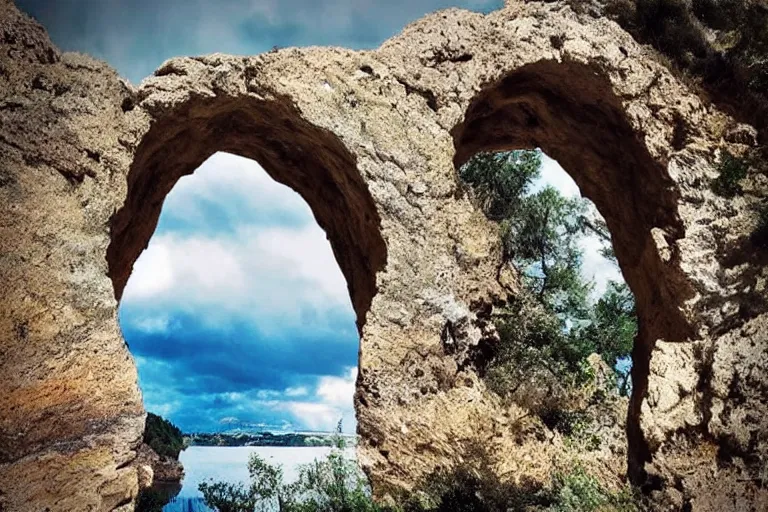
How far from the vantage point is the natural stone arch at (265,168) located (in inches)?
424

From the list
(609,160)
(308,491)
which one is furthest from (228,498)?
(609,160)

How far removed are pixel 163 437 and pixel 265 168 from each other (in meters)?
12.3

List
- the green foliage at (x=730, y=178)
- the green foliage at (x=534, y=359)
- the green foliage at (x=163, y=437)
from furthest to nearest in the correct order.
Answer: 1. the green foliage at (x=163, y=437)
2. the green foliage at (x=534, y=359)
3. the green foliage at (x=730, y=178)

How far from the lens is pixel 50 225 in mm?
8469

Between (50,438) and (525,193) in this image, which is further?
(525,193)

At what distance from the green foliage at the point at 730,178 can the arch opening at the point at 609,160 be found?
2.02 ft

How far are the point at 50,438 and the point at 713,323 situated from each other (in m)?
8.30

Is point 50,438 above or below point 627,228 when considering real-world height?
below

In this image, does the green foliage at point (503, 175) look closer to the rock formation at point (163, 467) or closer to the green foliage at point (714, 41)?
the green foliage at point (714, 41)

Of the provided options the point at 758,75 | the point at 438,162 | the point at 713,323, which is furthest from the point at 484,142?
the point at 713,323

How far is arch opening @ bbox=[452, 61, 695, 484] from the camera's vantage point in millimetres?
11008

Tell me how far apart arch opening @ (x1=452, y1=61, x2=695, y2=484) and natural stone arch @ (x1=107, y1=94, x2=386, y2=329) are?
2.04 meters

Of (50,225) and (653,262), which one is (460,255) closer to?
(653,262)

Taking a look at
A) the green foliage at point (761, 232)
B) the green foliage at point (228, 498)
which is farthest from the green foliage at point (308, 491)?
the green foliage at point (761, 232)
